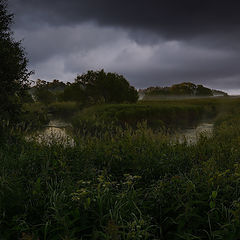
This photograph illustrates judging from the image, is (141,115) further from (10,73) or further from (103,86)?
(10,73)

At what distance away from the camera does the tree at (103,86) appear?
3050 cm

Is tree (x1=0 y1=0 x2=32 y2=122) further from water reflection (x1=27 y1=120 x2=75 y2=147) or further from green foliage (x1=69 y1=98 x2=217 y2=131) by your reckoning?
green foliage (x1=69 y1=98 x2=217 y2=131)

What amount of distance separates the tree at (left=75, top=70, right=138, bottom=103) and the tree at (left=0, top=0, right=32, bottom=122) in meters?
20.5

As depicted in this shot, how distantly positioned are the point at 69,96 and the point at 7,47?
2235 cm

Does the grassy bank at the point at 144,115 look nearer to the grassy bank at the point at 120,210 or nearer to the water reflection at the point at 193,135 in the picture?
the water reflection at the point at 193,135

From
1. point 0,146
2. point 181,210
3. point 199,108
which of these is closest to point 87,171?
point 181,210

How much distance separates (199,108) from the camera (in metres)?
29.3

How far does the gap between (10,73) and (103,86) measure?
71.7 feet

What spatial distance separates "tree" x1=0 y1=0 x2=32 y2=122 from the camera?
868 cm

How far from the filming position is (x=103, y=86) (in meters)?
30.6

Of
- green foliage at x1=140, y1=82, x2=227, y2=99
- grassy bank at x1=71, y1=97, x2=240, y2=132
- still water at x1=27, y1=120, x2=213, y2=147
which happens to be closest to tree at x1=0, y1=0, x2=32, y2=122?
still water at x1=27, y1=120, x2=213, y2=147

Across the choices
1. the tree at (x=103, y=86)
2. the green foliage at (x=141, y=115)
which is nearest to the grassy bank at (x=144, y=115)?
the green foliage at (x=141, y=115)

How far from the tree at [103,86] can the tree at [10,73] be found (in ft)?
67.3

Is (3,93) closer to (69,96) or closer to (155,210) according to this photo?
(155,210)
